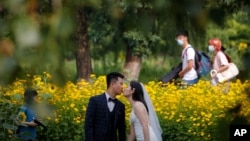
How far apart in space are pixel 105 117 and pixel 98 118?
6 cm

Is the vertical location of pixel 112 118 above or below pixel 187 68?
below

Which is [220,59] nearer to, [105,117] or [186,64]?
[186,64]

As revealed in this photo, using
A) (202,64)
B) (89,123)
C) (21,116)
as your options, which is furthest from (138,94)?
(202,64)

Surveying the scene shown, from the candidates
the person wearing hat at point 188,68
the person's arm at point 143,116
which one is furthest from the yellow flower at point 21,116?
the person wearing hat at point 188,68

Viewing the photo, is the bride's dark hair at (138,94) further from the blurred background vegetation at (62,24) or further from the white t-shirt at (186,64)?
the blurred background vegetation at (62,24)

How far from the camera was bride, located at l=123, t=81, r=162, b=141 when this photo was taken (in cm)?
730

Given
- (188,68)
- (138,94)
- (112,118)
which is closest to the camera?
(112,118)

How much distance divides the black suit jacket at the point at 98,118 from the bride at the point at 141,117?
0.15 metres

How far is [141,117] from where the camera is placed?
730 centimetres

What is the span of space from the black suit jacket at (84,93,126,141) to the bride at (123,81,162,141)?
154 mm

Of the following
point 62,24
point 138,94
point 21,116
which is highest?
point 138,94

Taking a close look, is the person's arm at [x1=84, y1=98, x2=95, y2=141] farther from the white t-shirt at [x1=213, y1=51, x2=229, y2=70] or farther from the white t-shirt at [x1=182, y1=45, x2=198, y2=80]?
the white t-shirt at [x1=213, y1=51, x2=229, y2=70]

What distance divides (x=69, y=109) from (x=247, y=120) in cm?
671

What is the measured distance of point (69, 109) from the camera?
922cm
